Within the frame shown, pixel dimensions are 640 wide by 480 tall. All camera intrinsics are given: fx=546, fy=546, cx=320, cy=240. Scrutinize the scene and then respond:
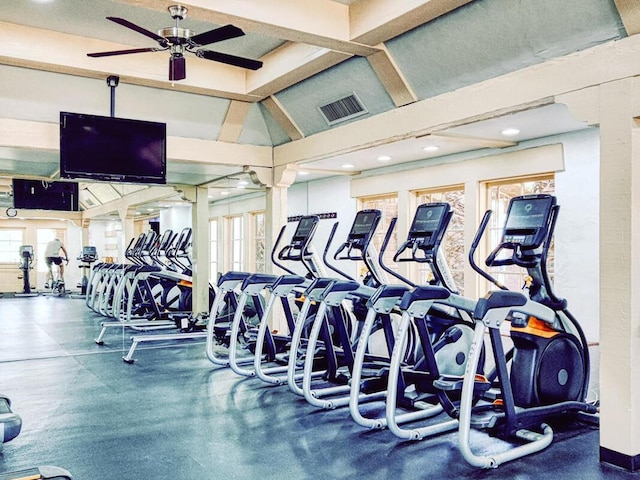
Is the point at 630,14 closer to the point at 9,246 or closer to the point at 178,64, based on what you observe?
the point at 178,64

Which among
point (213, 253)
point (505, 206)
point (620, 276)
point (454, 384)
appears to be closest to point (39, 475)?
point (454, 384)

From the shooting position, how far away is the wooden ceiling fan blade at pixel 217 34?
143 inches

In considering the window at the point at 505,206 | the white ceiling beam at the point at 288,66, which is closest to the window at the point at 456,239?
the window at the point at 505,206

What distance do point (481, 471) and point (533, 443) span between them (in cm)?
48

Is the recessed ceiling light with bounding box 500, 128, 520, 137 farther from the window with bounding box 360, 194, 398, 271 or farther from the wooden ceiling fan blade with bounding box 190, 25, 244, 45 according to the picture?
the wooden ceiling fan blade with bounding box 190, 25, 244, 45

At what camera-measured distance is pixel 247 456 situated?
323 centimetres

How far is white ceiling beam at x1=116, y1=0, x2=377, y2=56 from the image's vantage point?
3.65 meters

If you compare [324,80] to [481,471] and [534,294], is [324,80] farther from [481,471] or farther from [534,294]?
[481,471]

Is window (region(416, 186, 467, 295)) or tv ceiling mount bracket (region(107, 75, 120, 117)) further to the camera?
window (region(416, 186, 467, 295))

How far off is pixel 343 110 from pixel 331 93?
0.21m

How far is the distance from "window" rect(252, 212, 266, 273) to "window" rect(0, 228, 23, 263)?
2.91 meters

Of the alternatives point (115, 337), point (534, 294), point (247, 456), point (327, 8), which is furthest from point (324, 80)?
point (115, 337)

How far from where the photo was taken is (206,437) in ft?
11.7

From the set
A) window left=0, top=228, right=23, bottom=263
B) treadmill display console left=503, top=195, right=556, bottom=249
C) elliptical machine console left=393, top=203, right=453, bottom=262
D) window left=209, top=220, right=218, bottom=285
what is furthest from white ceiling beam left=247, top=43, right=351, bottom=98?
window left=0, top=228, right=23, bottom=263
